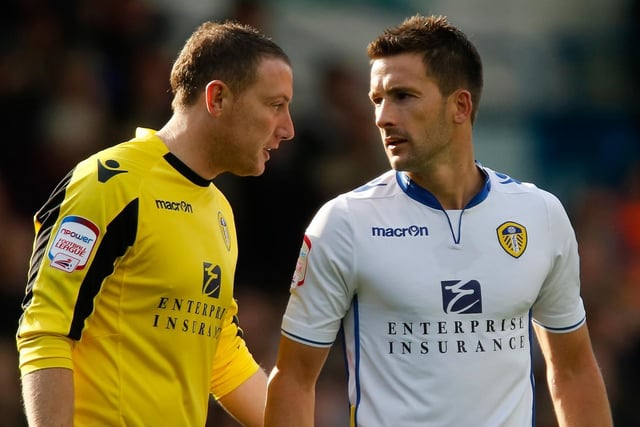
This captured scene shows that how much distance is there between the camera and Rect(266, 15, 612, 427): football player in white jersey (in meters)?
4.52

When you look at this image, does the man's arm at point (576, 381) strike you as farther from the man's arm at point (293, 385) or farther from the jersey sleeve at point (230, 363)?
the jersey sleeve at point (230, 363)

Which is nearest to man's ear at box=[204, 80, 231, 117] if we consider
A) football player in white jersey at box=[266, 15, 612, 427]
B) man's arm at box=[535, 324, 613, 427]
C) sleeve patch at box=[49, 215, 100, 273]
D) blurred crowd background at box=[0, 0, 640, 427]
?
football player in white jersey at box=[266, 15, 612, 427]

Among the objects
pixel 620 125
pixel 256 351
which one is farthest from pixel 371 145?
pixel 620 125

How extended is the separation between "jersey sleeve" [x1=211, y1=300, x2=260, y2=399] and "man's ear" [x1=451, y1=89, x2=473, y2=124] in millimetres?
1089

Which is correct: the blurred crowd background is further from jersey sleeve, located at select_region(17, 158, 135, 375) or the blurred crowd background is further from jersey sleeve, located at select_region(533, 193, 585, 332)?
jersey sleeve, located at select_region(533, 193, 585, 332)

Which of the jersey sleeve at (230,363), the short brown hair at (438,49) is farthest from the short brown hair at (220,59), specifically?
the jersey sleeve at (230,363)

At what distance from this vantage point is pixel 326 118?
1025 centimetres

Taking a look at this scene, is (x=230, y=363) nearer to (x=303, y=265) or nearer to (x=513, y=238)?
(x=303, y=265)

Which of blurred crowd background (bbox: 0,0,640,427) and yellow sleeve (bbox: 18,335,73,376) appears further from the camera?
blurred crowd background (bbox: 0,0,640,427)

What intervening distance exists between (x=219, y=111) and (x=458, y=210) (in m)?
0.92

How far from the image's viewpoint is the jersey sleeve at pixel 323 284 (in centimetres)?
456

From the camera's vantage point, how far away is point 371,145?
10352mm

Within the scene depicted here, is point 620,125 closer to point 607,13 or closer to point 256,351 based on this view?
point 607,13

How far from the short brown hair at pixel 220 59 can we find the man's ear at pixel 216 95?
0.03m
